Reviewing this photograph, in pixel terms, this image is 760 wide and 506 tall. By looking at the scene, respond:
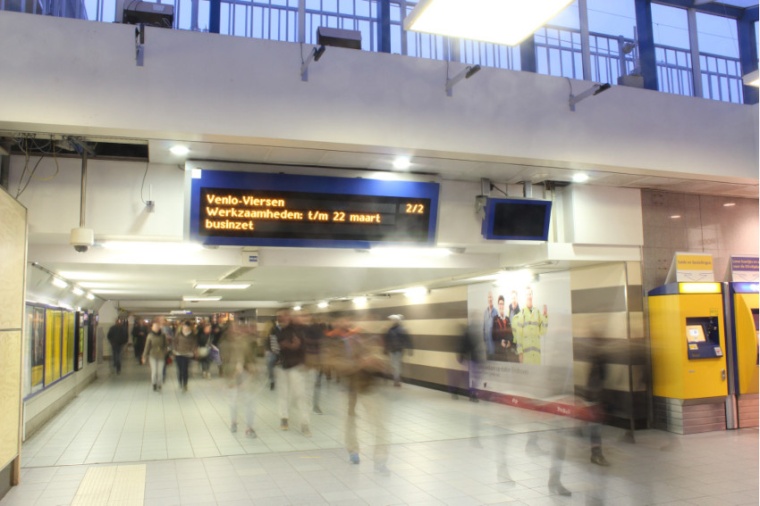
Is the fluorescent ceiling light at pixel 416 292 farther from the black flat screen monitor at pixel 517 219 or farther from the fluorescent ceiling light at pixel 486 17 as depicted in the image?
the fluorescent ceiling light at pixel 486 17

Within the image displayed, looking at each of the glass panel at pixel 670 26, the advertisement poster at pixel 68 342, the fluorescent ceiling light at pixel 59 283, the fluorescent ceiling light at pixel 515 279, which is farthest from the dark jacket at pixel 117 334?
the glass panel at pixel 670 26

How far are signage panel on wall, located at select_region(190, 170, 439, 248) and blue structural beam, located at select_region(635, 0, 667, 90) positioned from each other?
3.12 metres

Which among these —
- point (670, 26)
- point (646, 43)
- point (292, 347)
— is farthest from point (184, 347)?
point (670, 26)

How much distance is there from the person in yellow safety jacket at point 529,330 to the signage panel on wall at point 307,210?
15.2 feet

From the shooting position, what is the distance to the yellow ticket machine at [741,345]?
27.8 ft

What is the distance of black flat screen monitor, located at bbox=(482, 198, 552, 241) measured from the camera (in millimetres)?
7266

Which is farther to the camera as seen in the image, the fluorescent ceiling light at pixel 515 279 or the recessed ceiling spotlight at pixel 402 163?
the fluorescent ceiling light at pixel 515 279

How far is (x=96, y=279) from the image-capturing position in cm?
1228

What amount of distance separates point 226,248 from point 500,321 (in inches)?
238

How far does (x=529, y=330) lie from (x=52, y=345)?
848cm

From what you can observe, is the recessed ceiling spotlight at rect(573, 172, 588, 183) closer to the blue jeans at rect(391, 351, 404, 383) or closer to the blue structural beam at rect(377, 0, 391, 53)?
the blue structural beam at rect(377, 0, 391, 53)

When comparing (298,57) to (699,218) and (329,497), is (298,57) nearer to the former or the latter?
(329,497)

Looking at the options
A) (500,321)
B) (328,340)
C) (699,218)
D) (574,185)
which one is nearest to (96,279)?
(328,340)

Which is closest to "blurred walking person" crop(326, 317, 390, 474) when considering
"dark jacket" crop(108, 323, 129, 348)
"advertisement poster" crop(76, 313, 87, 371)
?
"advertisement poster" crop(76, 313, 87, 371)
